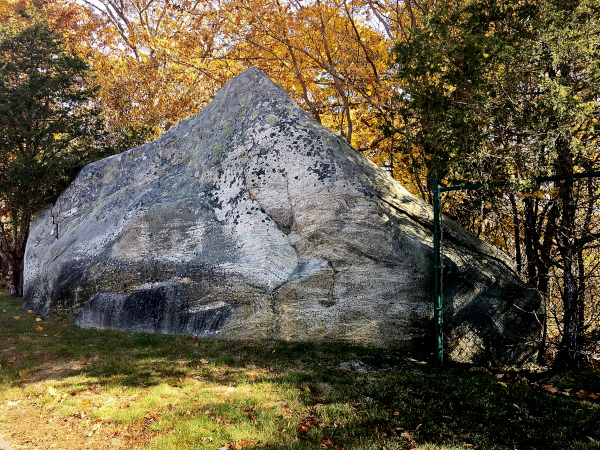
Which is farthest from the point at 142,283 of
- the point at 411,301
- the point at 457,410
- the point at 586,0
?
the point at 586,0

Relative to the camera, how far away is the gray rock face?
5754 mm

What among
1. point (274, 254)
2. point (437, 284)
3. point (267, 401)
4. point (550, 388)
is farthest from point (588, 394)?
point (274, 254)

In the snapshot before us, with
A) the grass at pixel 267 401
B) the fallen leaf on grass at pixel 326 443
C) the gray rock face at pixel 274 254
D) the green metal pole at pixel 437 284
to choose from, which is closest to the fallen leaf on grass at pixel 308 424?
the grass at pixel 267 401

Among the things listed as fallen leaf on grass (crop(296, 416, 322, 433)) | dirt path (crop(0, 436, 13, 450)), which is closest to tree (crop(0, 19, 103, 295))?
dirt path (crop(0, 436, 13, 450))

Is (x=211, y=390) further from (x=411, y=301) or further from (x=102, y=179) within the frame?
(x=102, y=179)

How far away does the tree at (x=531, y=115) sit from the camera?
4816 mm

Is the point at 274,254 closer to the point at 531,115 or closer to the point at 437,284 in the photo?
the point at 437,284

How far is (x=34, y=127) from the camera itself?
11.0 metres

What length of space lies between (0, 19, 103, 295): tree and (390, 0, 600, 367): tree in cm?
845

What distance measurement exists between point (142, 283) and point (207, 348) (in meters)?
1.74

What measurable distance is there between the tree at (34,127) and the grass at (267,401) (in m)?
5.30

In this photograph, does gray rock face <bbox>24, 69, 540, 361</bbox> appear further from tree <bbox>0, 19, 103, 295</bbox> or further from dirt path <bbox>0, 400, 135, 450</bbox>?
tree <bbox>0, 19, 103, 295</bbox>

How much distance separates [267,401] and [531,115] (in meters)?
4.44

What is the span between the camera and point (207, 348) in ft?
18.8
